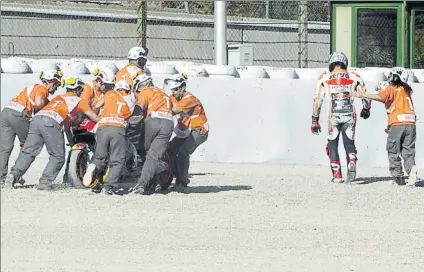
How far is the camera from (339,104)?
52.7 ft

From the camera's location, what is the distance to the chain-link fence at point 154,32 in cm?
2245

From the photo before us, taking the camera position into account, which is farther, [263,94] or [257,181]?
[263,94]

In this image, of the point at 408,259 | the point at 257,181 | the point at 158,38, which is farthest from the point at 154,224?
the point at 158,38

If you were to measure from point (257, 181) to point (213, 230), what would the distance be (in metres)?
4.42

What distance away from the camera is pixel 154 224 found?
484 inches

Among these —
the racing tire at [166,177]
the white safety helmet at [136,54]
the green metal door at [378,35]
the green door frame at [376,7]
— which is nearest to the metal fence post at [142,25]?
the green door frame at [376,7]

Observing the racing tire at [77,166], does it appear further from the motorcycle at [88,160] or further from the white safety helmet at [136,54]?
the white safety helmet at [136,54]

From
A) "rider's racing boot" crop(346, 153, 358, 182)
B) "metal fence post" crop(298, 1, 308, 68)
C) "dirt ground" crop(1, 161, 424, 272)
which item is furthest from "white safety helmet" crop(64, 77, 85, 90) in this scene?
"metal fence post" crop(298, 1, 308, 68)

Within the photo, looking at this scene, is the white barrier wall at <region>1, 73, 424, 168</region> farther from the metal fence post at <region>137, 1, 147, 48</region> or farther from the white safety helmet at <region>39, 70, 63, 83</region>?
the white safety helmet at <region>39, 70, 63, 83</region>

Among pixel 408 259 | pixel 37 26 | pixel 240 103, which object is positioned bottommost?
pixel 408 259

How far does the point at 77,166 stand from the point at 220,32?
674cm

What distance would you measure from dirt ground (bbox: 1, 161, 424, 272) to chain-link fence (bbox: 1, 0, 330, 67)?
6.48 m

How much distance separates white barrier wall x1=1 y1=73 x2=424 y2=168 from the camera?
718 inches

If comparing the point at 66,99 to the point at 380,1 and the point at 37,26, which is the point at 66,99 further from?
the point at 380,1
